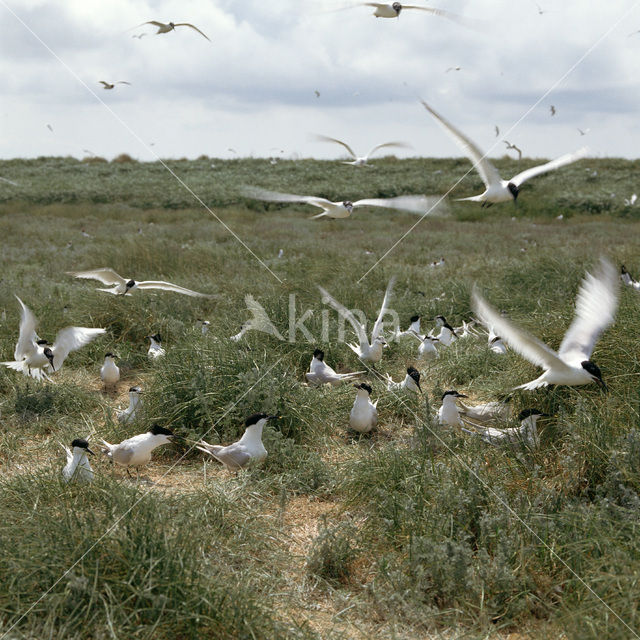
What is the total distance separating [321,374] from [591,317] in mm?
2792

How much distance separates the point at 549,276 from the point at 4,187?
3005 centimetres

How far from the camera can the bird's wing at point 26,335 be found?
6.21m

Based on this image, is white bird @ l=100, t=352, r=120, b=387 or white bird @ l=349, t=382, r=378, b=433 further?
white bird @ l=100, t=352, r=120, b=387

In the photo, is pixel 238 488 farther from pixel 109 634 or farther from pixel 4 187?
pixel 4 187

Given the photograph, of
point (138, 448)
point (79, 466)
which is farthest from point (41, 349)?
point (79, 466)

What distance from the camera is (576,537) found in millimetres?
3277

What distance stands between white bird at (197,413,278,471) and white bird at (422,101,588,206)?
2859 mm

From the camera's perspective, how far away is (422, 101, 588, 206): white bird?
576 centimetres

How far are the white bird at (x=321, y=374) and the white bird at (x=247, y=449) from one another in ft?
5.81

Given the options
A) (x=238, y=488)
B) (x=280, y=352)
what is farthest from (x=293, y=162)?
(x=238, y=488)

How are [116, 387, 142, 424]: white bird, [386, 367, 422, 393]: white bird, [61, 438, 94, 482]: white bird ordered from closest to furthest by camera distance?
[61, 438, 94, 482]: white bird < [116, 387, 142, 424]: white bird < [386, 367, 422, 393]: white bird

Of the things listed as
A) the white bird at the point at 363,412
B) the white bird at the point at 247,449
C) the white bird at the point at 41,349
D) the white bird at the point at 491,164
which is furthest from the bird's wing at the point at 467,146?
the white bird at the point at 41,349

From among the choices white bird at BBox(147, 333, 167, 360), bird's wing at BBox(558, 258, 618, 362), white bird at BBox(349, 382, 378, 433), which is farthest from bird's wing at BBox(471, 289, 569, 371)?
white bird at BBox(147, 333, 167, 360)

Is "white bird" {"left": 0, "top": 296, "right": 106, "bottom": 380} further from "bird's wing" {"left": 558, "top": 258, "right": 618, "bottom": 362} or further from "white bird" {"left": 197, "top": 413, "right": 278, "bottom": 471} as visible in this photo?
"bird's wing" {"left": 558, "top": 258, "right": 618, "bottom": 362}
